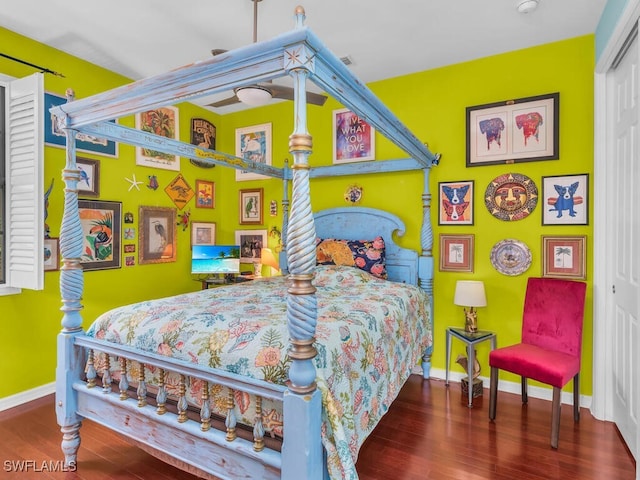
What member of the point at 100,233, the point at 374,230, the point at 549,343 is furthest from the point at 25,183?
the point at 549,343

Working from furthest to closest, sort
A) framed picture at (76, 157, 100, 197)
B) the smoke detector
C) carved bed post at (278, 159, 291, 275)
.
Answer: carved bed post at (278, 159, 291, 275), framed picture at (76, 157, 100, 197), the smoke detector

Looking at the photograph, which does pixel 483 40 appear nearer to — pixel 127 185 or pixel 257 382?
pixel 257 382

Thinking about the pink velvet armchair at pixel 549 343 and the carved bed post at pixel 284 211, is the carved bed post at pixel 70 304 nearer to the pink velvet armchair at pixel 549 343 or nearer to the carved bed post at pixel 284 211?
the carved bed post at pixel 284 211

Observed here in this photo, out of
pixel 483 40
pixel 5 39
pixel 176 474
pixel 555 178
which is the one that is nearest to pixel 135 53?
pixel 5 39

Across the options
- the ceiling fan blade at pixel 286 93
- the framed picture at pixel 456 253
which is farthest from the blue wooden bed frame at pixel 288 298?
the framed picture at pixel 456 253

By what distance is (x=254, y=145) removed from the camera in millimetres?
4516

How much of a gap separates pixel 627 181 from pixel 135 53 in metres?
3.88

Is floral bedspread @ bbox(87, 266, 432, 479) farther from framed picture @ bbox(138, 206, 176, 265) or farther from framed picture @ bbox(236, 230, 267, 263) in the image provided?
framed picture @ bbox(236, 230, 267, 263)

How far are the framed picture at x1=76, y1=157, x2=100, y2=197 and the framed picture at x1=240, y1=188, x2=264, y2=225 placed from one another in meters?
1.63

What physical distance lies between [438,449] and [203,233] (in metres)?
3.40

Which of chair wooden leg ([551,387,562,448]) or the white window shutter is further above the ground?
the white window shutter

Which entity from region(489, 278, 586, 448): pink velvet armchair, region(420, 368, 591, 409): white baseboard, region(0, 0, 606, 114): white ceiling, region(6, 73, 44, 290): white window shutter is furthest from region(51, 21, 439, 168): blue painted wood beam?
region(420, 368, 591, 409): white baseboard

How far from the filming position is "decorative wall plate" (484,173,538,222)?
3.04 metres

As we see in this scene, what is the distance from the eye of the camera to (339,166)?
3.72 m
